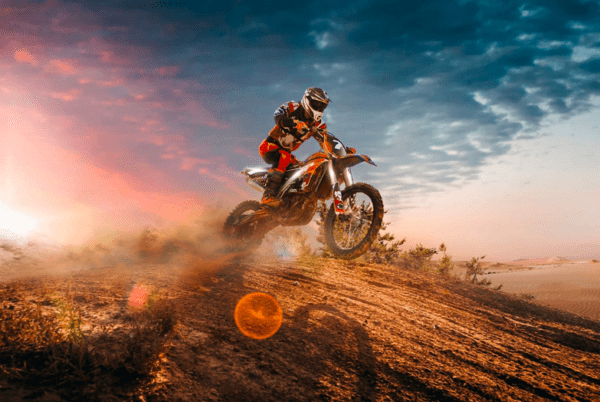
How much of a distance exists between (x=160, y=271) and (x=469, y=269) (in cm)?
1398

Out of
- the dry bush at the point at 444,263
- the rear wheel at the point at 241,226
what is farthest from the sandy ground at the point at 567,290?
the rear wheel at the point at 241,226

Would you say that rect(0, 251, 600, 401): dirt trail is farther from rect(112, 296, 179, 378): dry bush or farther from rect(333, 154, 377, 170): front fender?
rect(333, 154, 377, 170): front fender

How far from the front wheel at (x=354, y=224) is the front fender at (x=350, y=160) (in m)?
0.48

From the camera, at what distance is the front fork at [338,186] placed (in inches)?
261

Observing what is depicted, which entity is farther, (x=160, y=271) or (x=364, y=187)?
(x=160, y=271)

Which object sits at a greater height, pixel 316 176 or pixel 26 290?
pixel 316 176

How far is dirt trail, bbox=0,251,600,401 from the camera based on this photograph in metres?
2.98

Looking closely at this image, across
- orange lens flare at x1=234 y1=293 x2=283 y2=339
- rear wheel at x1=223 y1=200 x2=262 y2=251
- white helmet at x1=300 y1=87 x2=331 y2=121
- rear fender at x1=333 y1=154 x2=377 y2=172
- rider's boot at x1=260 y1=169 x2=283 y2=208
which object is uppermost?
white helmet at x1=300 y1=87 x2=331 y2=121

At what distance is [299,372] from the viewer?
3.29 meters

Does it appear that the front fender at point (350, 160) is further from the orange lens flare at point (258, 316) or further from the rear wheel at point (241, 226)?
the rear wheel at point (241, 226)

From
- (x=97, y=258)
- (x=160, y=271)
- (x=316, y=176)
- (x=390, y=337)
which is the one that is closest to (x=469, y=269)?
(x=316, y=176)

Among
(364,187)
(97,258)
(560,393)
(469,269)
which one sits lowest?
(97,258)

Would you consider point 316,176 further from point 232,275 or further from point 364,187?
point 232,275

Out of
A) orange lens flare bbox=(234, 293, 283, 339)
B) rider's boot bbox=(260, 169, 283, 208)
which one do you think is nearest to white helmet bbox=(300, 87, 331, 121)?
rider's boot bbox=(260, 169, 283, 208)
